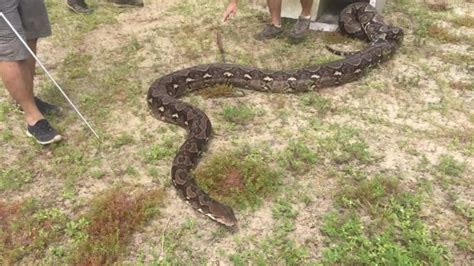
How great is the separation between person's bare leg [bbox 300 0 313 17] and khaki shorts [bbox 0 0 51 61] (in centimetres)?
495

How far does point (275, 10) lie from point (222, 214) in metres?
5.32

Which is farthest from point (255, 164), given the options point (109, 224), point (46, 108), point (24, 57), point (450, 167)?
point (46, 108)

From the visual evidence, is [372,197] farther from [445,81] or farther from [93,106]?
[93,106]

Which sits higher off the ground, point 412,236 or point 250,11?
point 250,11

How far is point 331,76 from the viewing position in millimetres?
7520

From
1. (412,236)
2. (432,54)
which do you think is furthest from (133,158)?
(432,54)

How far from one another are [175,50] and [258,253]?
199 inches

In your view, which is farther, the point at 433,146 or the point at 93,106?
the point at 93,106

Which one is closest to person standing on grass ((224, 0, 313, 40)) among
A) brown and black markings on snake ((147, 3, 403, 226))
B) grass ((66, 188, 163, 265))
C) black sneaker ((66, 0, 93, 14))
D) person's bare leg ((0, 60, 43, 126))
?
brown and black markings on snake ((147, 3, 403, 226))

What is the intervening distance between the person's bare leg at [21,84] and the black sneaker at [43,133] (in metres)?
0.10

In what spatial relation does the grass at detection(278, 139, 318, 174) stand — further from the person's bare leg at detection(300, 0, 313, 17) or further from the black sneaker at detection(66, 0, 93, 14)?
the black sneaker at detection(66, 0, 93, 14)

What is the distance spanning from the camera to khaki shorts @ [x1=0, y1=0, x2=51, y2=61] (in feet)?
18.2

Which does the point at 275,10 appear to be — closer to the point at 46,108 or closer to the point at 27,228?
the point at 46,108

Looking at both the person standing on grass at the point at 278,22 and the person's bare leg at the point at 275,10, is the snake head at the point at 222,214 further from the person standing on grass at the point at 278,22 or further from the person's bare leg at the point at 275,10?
the person's bare leg at the point at 275,10
